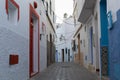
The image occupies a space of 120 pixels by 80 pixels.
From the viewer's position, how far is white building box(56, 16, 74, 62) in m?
34.6

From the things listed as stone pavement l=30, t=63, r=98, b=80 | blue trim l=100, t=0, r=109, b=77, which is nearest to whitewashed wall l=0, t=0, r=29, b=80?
stone pavement l=30, t=63, r=98, b=80

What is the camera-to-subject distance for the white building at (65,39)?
113ft

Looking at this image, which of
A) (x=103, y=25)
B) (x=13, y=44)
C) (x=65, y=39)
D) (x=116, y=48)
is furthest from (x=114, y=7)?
(x=65, y=39)

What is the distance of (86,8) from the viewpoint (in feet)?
35.0

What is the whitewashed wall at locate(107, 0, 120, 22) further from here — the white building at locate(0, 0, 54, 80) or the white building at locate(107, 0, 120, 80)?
the white building at locate(0, 0, 54, 80)

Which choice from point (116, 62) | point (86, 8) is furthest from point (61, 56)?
point (116, 62)

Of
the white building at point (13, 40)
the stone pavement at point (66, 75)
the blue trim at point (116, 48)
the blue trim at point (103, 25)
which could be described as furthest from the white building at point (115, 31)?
the stone pavement at point (66, 75)

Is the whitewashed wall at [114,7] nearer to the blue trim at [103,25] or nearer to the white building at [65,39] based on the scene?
the blue trim at [103,25]

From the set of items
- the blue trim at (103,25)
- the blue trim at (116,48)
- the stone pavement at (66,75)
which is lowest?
the stone pavement at (66,75)

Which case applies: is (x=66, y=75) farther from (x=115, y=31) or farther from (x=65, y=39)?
(x=65, y=39)

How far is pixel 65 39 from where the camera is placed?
36844mm

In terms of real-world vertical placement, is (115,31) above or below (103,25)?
below

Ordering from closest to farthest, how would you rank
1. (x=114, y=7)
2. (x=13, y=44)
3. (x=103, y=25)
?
(x=114, y=7)
(x=13, y=44)
(x=103, y=25)

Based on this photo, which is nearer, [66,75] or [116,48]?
[116,48]
